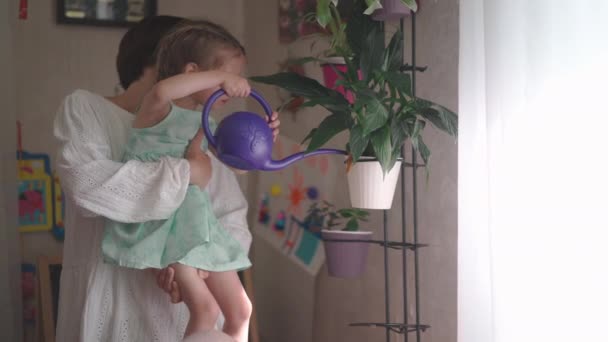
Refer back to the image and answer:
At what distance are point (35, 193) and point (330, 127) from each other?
215 cm

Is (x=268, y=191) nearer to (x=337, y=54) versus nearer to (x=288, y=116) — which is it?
(x=288, y=116)

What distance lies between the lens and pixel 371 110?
1.42 metres

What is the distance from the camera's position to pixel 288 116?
120 inches

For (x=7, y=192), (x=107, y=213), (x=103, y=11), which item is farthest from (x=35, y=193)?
(x=107, y=213)

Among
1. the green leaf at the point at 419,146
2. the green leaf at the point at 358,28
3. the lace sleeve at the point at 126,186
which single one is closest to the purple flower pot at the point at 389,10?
the green leaf at the point at 358,28

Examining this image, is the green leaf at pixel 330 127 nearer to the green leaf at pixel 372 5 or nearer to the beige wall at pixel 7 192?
the green leaf at pixel 372 5

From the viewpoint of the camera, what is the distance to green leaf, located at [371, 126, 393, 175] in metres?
1.45

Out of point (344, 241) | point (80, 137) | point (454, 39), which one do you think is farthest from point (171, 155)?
point (454, 39)

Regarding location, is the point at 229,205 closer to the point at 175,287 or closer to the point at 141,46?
the point at 175,287

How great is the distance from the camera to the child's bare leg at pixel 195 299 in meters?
1.46

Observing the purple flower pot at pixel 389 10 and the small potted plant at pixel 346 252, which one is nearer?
the purple flower pot at pixel 389 10

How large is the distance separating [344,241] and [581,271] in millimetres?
966

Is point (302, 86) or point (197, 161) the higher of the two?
point (302, 86)

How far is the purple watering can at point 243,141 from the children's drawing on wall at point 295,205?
128 cm
